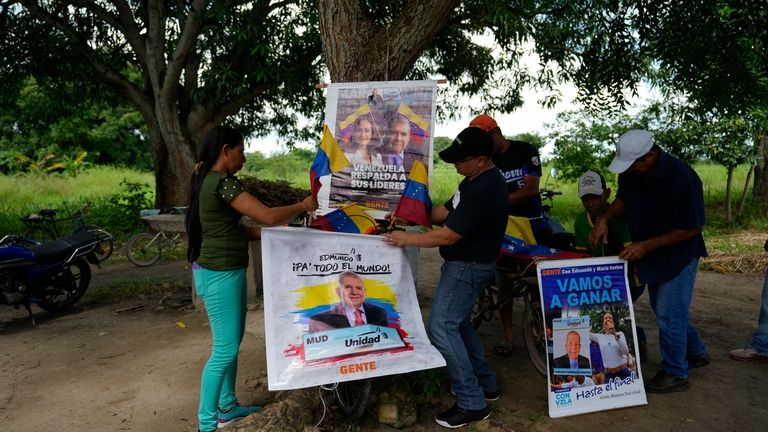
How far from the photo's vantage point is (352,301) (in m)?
3.48

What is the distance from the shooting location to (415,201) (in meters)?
3.84

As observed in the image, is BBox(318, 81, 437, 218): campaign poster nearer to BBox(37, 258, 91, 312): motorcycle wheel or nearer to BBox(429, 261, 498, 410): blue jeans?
BBox(429, 261, 498, 410): blue jeans

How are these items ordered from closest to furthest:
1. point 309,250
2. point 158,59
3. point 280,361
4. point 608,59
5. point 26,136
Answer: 1. point 280,361
2. point 309,250
3. point 608,59
4. point 158,59
5. point 26,136

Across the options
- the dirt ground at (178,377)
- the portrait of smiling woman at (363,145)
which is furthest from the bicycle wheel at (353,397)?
the portrait of smiling woman at (363,145)

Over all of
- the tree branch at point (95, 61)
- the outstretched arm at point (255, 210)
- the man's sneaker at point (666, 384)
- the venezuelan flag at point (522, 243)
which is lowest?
the man's sneaker at point (666, 384)

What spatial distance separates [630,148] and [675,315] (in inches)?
47.7

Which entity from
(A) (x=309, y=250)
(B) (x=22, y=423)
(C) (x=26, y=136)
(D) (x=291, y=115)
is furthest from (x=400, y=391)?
(C) (x=26, y=136)

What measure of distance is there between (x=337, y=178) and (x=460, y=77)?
8751 millimetres

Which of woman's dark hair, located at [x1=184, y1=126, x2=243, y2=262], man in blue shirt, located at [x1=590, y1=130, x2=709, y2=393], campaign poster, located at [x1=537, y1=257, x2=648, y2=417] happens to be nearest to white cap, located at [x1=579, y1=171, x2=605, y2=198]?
man in blue shirt, located at [x1=590, y1=130, x2=709, y2=393]

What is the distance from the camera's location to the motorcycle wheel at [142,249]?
10047mm

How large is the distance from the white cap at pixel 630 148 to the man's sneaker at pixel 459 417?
5.83 ft

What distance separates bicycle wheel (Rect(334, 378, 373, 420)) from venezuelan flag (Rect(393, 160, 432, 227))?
1.05m

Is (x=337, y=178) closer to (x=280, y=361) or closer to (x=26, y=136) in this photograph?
(x=280, y=361)

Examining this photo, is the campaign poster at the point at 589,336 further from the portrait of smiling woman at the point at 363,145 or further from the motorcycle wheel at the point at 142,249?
the motorcycle wheel at the point at 142,249
